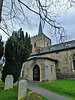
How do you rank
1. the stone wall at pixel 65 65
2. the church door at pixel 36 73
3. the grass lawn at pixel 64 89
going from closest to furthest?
the grass lawn at pixel 64 89
the church door at pixel 36 73
the stone wall at pixel 65 65

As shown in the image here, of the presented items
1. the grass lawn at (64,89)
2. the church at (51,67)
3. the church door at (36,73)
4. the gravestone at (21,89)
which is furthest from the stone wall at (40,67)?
the gravestone at (21,89)

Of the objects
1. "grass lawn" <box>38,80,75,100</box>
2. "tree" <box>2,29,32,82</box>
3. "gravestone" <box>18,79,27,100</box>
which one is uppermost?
"tree" <box>2,29,32,82</box>

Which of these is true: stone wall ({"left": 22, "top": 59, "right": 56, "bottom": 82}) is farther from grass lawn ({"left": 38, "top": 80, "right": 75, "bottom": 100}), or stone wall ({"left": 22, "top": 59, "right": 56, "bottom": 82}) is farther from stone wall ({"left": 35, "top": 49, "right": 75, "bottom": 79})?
grass lawn ({"left": 38, "top": 80, "right": 75, "bottom": 100})

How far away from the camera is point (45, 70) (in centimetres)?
1212

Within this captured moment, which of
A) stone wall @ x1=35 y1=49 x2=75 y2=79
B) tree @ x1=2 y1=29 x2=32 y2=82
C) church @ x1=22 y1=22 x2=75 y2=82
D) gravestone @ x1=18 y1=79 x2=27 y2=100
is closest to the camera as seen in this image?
gravestone @ x1=18 y1=79 x2=27 y2=100

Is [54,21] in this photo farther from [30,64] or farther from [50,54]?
[50,54]

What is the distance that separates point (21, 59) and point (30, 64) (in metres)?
6.27

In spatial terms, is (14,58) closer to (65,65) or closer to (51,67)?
(51,67)

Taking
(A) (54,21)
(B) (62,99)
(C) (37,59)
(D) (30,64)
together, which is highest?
(A) (54,21)

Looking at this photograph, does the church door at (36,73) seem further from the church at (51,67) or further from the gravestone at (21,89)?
the gravestone at (21,89)

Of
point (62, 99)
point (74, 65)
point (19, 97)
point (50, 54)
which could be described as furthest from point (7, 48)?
point (74, 65)

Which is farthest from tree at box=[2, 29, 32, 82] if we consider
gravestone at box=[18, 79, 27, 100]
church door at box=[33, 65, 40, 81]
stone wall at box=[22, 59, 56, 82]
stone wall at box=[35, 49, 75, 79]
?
stone wall at box=[35, 49, 75, 79]

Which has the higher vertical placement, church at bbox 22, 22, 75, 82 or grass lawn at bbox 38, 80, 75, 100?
church at bbox 22, 22, 75, 82

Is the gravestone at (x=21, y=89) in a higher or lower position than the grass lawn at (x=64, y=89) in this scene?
higher
